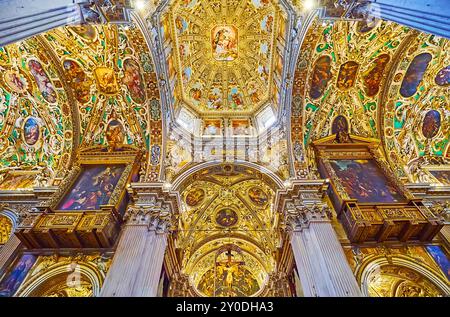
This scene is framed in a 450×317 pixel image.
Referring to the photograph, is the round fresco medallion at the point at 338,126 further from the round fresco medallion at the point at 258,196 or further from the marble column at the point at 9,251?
the marble column at the point at 9,251

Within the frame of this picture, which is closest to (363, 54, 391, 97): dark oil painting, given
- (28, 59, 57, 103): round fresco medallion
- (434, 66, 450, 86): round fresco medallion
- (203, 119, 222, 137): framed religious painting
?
(434, 66, 450, 86): round fresco medallion

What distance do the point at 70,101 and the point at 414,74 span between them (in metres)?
15.4

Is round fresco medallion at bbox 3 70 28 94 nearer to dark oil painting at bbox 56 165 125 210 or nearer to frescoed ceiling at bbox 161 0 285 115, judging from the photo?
dark oil painting at bbox 56 165 125 210

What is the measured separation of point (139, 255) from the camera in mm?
7754

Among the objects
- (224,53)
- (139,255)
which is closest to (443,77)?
(224,53)

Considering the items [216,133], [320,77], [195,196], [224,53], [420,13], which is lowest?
[420,13]

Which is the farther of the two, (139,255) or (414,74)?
(414,74)

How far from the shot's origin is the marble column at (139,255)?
692cm

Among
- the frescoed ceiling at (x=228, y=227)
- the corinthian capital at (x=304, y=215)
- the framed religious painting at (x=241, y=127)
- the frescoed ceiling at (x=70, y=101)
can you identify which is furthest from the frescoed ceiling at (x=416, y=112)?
the frescoed ceiling at (x=70, y=101)

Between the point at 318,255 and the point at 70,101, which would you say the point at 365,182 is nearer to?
the point at 318,255

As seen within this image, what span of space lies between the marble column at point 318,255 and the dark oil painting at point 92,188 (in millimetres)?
7125

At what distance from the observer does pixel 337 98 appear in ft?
38.2
